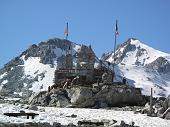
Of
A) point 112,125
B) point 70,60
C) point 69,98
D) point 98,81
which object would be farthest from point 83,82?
point 112,125

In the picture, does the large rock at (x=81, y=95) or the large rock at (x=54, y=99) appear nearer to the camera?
the large rock at (x=81, y=95)

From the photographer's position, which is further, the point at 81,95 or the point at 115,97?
the point at 115,97

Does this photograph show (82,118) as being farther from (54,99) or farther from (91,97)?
(54,99)

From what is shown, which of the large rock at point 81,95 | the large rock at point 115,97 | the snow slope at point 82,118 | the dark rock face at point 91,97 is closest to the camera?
the snow slope at point 82,118

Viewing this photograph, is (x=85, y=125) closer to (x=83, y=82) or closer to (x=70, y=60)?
(x=83, y=82)

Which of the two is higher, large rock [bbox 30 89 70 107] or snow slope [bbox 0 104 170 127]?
large rock [bbox 30 89 70 107]

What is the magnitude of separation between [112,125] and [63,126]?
5564 mm

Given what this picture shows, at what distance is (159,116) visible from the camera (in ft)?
182

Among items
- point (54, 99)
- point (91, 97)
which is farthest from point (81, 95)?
point (54, 99)

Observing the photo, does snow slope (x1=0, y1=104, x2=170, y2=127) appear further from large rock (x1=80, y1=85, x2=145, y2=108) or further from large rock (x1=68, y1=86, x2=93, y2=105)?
large rock (x1=80, y1=85, x2=145, y2=108)

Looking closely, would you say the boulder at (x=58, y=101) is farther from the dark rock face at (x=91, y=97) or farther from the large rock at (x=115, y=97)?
the large rock at (x=115, y=97)

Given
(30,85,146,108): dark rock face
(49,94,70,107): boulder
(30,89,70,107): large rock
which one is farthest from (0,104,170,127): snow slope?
(30,89,70,107): large rock

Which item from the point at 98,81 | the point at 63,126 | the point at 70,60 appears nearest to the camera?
the point at 63,126

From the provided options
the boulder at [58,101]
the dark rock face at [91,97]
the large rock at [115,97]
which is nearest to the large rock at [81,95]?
the dark rock face at [91,97]
